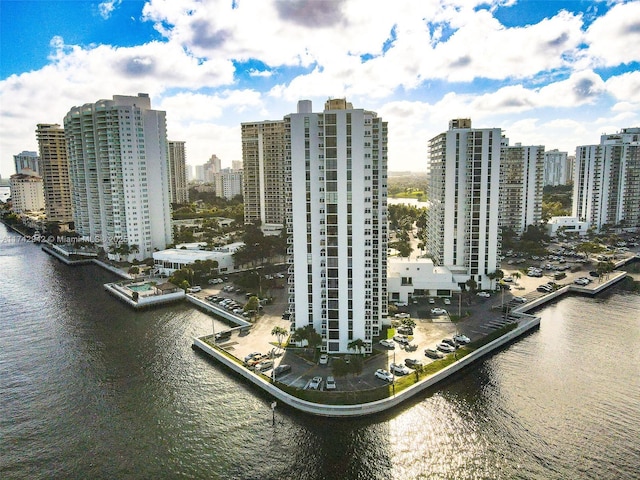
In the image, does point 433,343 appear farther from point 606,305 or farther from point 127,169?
point 127,169

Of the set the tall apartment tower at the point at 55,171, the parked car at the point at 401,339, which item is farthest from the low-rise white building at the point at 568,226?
the tall apartment tower at the point at 55,171

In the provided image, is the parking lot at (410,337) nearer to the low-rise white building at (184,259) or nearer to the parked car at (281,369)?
the parked car at (281,369)

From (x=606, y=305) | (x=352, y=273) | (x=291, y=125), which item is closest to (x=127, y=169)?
(x=291, y=125)

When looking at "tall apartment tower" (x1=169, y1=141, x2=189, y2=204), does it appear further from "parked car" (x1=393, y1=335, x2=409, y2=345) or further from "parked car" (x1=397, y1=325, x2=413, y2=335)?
"parked car" (x1=393, y1=335, x2=409, y2=345)

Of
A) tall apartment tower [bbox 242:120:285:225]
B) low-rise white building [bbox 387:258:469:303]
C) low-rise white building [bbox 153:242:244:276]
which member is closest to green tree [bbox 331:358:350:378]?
low-rise white building [bbox 387:258:469:303]

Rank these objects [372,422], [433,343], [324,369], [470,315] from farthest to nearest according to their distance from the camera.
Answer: [470,315]
[433,343]
[324,369]
[372,422]

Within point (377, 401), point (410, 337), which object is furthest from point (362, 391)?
point (410, 337)
